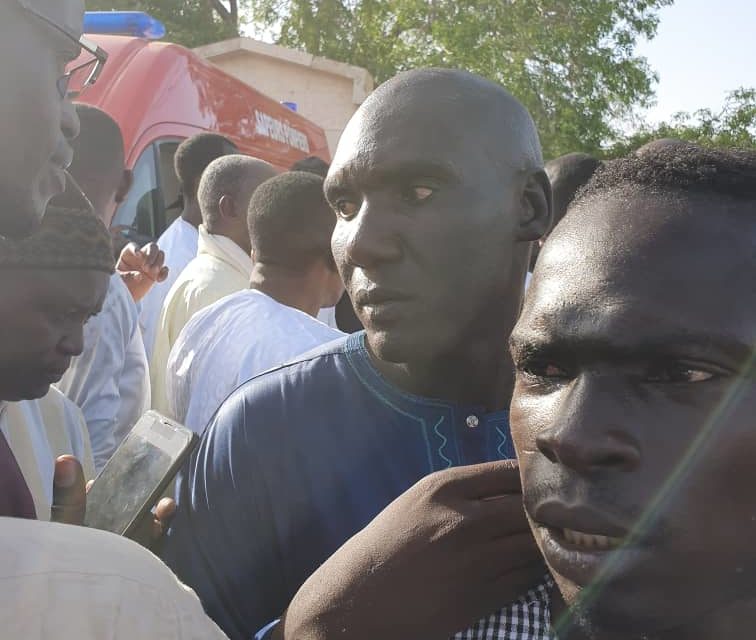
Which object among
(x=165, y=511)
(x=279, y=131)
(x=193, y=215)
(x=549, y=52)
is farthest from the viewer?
(x=549, y=52)

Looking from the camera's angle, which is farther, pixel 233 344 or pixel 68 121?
pixel 233 344

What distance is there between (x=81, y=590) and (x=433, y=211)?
Result: 3.85ft

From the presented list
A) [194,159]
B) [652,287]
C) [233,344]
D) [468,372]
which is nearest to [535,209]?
[468,372]

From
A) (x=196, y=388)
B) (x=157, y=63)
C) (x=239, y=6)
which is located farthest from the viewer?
(x=239, y=6)

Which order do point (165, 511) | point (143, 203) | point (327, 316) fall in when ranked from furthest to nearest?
point (143, 203)
point (327, 316)
point (165, 511)

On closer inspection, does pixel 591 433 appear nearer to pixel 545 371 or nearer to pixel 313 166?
pixel 545 371

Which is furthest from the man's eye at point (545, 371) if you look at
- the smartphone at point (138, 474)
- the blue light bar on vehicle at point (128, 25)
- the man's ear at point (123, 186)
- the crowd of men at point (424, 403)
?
the blue light bar on vehicle at point (128, 25)

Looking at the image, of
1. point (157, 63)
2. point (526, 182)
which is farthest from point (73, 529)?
point (157, 63)

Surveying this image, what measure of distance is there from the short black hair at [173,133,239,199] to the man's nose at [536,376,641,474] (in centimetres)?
441

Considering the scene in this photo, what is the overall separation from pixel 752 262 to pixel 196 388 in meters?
2.21

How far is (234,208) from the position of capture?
4.46m

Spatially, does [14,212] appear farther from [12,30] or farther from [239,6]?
[239,6]

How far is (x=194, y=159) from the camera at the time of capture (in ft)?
18.0

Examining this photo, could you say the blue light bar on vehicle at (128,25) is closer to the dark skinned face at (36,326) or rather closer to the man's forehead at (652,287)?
the dark skinned face at (36,326)
